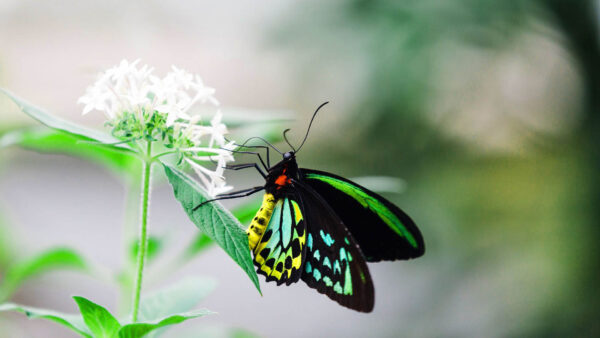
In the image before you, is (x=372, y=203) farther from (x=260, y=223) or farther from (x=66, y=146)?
(x=66, y=146)

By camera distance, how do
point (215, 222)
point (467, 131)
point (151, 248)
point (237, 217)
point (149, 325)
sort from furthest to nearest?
point (467, 131), point (151, 248), point (237, 217), point (215, 222), point (149, 325)

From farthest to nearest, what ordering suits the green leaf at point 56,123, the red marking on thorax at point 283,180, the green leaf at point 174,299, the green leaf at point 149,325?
the red marking on thorax at point 283,180 → the green leaf at point 174,299 → the green leaf at point 56,123 → the green leaf at point 149,325

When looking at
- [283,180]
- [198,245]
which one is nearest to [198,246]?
[198,245]

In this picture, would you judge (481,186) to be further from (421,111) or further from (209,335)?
(209,335)

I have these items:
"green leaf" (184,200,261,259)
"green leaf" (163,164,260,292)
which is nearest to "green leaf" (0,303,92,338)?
"green leaf" (163,164,260,292)

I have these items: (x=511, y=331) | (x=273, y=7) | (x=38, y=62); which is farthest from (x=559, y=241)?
(x=38, y=62)

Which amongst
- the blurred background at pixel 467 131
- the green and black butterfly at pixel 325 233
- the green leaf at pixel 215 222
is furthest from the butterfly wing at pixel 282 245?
the blurred background at pixel 467 131

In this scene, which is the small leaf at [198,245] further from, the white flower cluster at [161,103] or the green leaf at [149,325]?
the green leaf at [149,325]
